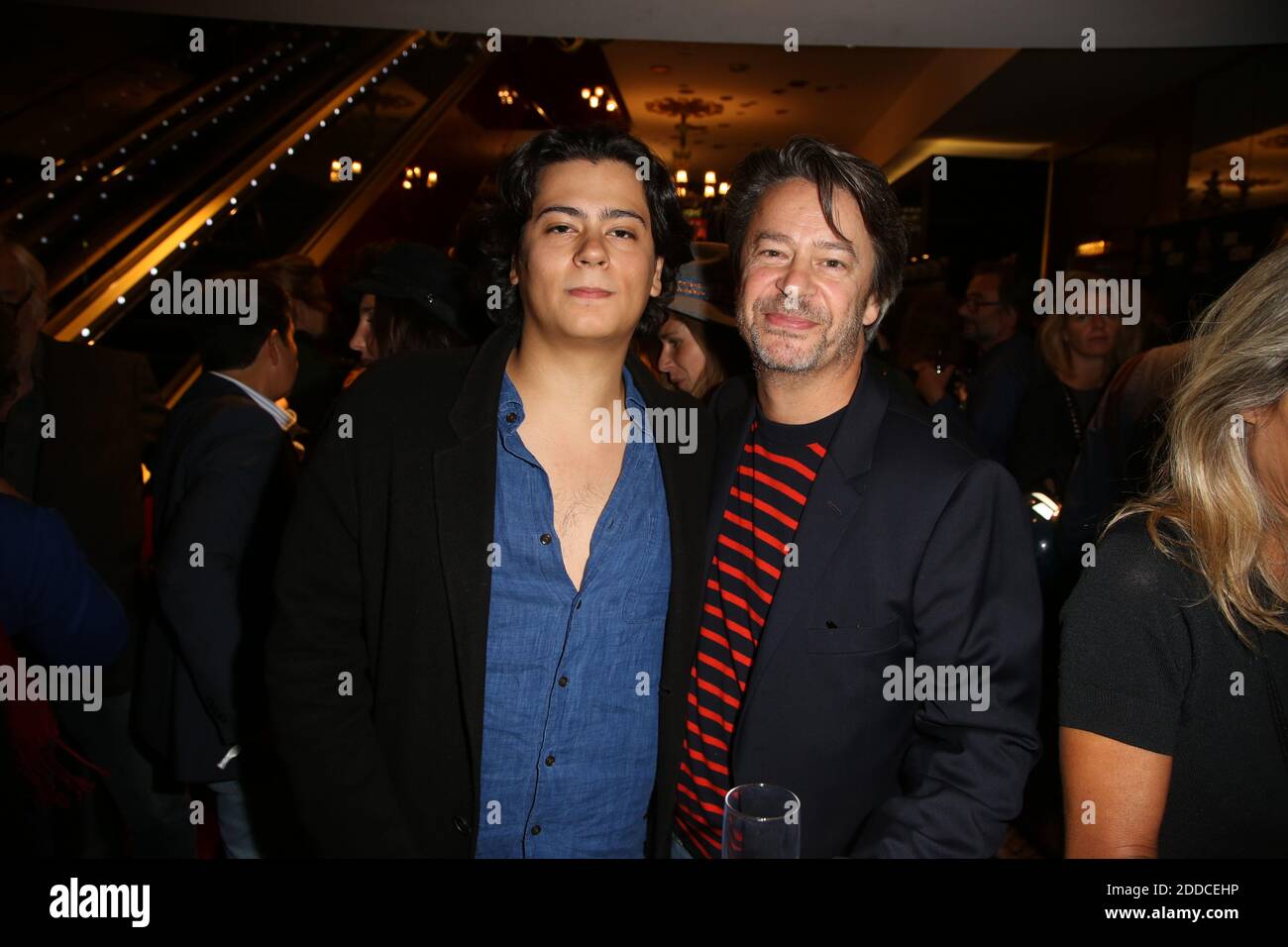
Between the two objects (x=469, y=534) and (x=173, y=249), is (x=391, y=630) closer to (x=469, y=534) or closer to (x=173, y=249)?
(x=469, y=534)

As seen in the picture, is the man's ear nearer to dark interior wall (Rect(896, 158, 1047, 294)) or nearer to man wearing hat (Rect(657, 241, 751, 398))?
man wearing hat (Rect(657, 241, 751, 398))

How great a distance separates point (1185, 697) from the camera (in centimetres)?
123

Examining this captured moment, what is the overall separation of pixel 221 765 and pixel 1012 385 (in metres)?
3.48

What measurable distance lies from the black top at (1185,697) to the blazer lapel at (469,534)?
3.11ft

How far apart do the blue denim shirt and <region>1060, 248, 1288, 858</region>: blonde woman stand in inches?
28.3

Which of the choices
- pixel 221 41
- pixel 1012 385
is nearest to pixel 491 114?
pixel 221 41

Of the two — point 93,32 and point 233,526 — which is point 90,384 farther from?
point 93,32

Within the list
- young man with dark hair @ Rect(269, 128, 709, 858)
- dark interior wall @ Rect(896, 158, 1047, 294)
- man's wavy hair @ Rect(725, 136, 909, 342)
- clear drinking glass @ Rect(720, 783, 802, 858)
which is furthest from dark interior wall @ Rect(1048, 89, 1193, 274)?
clear drinking glass @ Rect(720, 783, 802, 858)

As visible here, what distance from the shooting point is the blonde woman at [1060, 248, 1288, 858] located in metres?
1.20

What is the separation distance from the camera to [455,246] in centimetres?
263

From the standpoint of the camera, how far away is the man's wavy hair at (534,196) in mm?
1630

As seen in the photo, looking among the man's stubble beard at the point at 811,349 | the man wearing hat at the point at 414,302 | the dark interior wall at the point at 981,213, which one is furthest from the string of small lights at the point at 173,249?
the dark interior wall at the point at 981,213

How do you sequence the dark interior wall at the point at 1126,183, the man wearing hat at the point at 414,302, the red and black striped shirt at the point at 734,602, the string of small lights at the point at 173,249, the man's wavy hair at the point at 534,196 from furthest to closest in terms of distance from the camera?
the dark interior wall at the point at 1126,183, the string of small lights at the point at 173,249, the man wearing hat at the point at 414,302, the man's wavy hair at the point at 534,196, the red and black striped shirt at the point at 734,602

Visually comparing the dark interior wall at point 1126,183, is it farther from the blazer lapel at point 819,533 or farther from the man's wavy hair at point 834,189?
the blazer lapel at point 819,533
